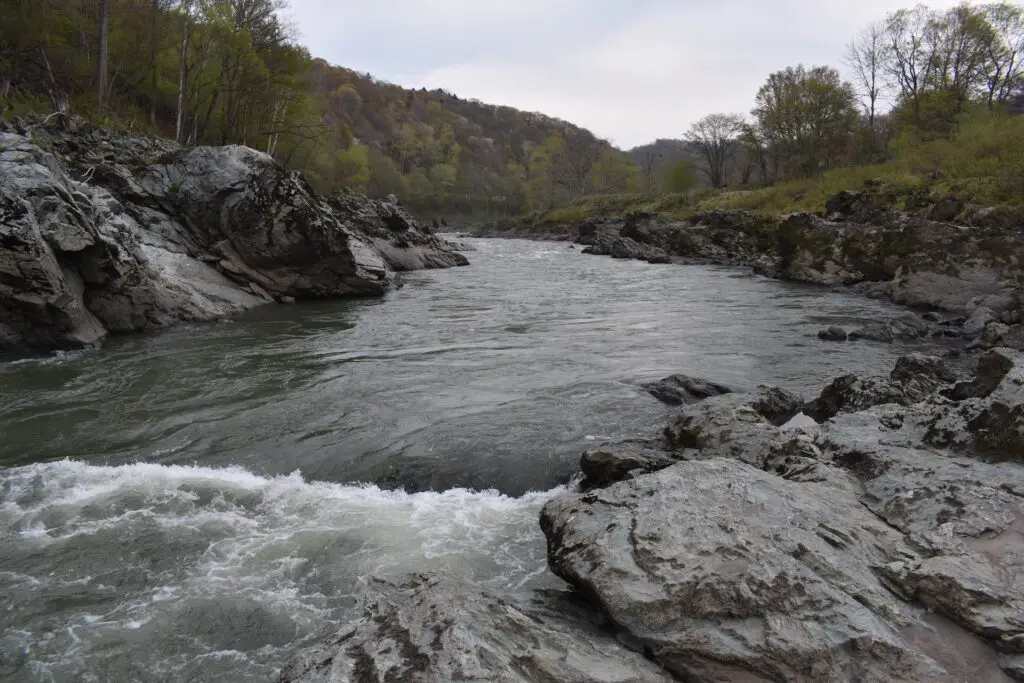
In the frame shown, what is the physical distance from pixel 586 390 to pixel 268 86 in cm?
3073

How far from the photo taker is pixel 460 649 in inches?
112

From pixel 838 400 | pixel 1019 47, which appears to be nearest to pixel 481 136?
pixel 1019 47

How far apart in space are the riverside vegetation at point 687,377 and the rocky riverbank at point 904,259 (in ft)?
0.35

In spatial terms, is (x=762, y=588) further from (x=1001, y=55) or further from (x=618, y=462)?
(x=1001, y=55)

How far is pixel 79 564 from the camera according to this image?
15.8 feet

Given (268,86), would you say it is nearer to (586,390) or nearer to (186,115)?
(186,115)

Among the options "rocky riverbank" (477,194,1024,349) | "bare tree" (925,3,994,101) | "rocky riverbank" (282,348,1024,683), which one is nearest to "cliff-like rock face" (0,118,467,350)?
"rocky riverbank" (282,348,1024,683)

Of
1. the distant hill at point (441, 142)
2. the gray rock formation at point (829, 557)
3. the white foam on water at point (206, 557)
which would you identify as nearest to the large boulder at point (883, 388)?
the gray rock formation at point (829, 557)

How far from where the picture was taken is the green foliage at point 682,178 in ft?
259

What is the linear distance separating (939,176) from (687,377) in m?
26.1

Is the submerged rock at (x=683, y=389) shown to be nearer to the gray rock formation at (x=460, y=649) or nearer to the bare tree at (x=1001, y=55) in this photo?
the gray rock formation at (x=460, y=649)

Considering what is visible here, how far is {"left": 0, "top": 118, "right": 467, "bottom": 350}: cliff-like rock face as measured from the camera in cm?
1135

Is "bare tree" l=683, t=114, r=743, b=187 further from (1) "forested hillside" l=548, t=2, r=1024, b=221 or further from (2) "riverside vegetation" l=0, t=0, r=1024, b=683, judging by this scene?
(2) "riverside vegetation" l=0, t=0, r=1024, b=683

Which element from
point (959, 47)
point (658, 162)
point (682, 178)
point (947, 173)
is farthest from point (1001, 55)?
point (658, 162)
